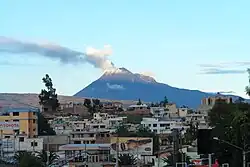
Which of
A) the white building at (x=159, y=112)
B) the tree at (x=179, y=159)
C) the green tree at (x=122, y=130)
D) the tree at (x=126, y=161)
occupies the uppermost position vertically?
the white building at (x=159, y=112)

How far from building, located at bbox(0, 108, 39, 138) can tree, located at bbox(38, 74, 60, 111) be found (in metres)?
29.2

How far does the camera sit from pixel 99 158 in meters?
71.5

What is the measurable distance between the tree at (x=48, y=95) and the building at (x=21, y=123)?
95.7ft

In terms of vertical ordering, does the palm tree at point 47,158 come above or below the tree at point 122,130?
below

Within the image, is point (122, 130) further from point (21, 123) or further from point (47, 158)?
point (47, 158)

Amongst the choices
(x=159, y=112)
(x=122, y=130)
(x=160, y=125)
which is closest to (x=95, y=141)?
(x=122, y=130)

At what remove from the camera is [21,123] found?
99.6 m

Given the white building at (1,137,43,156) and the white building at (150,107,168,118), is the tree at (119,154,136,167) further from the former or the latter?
the white building at (150,107,168,118)

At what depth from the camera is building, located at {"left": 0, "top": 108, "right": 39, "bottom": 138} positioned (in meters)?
96.8

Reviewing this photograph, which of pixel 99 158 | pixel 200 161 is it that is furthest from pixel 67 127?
pixel 200 161

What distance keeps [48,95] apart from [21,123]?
115 ft

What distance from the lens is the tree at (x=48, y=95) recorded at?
13262cm

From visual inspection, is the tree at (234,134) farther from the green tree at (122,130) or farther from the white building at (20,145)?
the green tree at (122,130)

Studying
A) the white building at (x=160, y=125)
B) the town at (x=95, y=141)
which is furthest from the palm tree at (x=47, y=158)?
the white building at (x=160, y=125)
